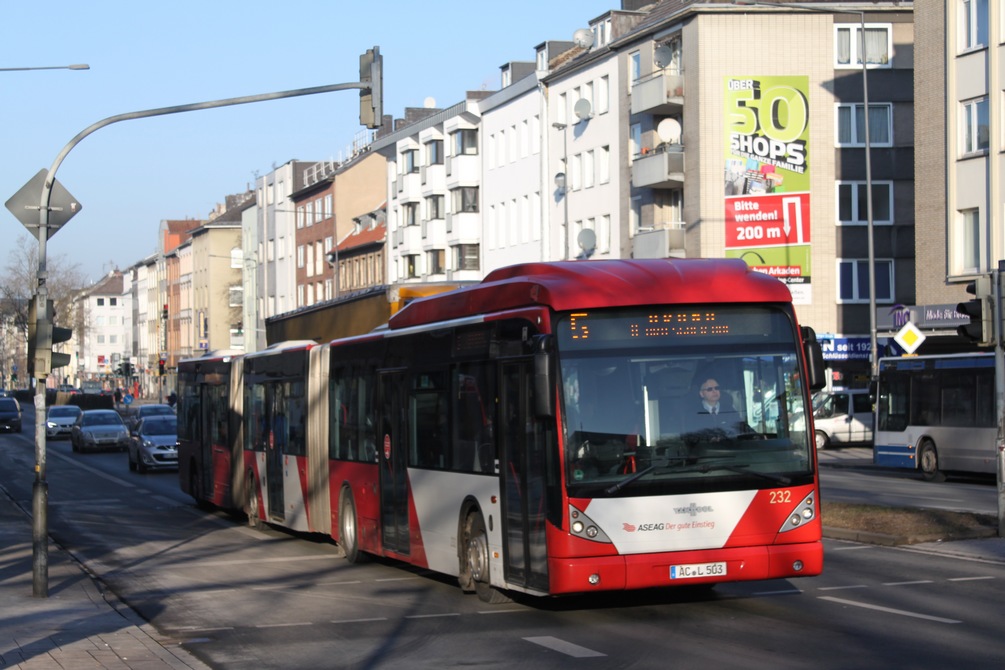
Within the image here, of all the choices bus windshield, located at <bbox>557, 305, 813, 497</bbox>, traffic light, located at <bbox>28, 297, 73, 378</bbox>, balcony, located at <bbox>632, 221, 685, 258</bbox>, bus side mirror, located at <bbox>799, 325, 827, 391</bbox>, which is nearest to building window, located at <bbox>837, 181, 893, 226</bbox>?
balcony, located at <bbox>632, 221, 685, 258</bbox>

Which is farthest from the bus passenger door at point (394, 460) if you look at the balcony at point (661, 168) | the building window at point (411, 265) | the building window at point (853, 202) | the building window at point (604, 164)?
the building window at point (411, 265)

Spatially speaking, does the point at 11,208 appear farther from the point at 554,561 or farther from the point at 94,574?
the point at 554,561

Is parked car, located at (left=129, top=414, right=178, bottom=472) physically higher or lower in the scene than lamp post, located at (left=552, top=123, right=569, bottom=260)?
lower

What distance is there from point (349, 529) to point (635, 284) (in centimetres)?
708

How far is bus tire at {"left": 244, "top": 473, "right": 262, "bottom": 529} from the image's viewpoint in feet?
78.3

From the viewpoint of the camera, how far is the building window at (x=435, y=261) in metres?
82.8

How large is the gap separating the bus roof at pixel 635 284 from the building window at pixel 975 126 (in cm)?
3379

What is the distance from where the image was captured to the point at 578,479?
38.8 ft

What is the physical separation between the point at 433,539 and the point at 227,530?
32.9 feet

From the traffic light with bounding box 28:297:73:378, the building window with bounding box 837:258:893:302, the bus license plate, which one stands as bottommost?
the bus license plate

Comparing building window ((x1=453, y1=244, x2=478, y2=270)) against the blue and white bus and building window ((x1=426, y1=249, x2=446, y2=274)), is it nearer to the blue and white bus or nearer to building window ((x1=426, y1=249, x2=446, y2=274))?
building window ((x1=426, y1=249, x2=446, y2=274))

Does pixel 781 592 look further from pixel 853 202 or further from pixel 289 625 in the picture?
pixel 853 202

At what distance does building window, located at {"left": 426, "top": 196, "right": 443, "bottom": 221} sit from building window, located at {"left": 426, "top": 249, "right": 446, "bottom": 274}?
1.85 m

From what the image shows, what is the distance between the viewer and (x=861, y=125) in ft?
191
